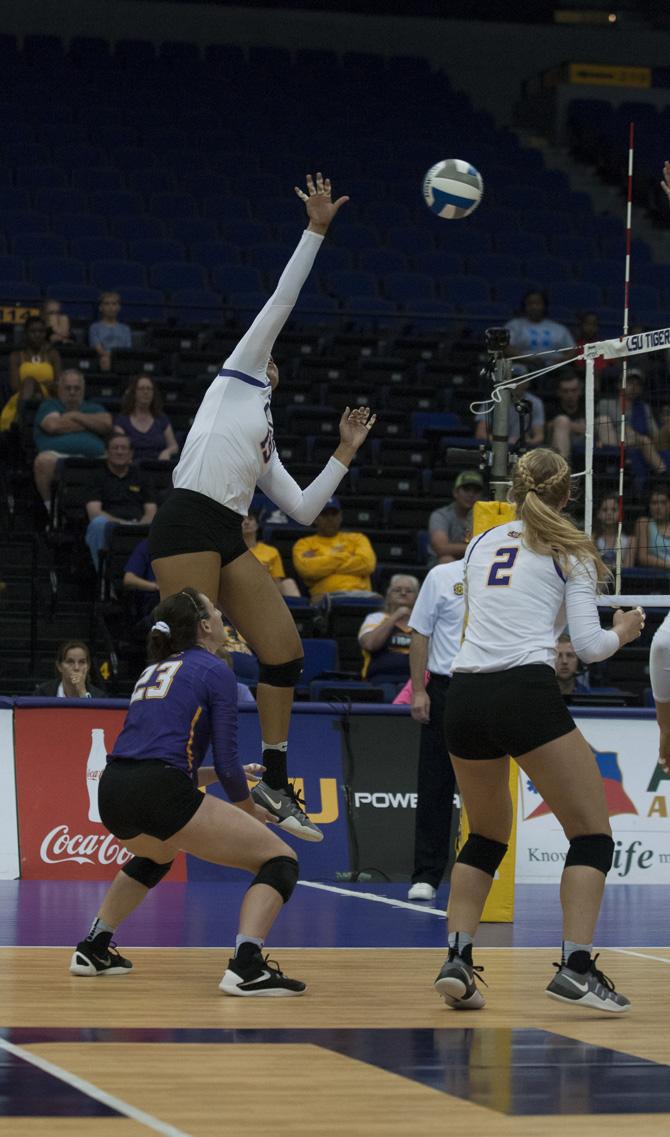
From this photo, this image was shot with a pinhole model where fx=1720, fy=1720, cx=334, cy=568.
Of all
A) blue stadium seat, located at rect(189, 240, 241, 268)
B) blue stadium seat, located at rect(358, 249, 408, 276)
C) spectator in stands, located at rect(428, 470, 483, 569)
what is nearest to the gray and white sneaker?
spectator in stands, located at rect(428, 470, 483, 569)

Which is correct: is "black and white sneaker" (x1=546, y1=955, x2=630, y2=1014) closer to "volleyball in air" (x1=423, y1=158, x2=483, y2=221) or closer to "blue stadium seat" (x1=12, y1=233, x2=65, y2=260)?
"volleyball in air" (x1=423, y1=158, x2=483, y2=221)

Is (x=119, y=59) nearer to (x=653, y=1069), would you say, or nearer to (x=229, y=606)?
(x=229, y=606)

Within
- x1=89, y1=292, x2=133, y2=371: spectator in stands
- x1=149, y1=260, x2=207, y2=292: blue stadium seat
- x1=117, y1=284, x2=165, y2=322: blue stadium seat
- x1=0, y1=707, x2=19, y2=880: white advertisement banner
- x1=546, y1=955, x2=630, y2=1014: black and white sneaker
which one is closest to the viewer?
x1=546, y1=955, x2=630, y2=1014: black and white sneaker

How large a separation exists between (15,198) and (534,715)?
50.0 ft

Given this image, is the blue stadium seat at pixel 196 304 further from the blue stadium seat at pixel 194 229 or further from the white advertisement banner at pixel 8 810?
the white advertisement banner at pixel 8 810

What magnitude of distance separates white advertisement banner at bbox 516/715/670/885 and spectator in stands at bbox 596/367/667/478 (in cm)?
430

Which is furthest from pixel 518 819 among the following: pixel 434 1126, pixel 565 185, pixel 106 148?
pixel 565 185

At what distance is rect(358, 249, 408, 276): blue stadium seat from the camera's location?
20.4 m

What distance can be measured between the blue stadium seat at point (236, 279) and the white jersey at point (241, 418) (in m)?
12.7

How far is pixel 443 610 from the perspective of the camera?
9898 mm

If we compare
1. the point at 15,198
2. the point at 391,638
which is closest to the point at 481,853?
the point at 391,638

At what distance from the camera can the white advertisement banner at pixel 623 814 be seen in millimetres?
10969

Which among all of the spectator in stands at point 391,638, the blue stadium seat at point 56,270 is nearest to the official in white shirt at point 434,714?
the spectator in stands at point 391,638

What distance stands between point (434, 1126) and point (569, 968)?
1.91 m
